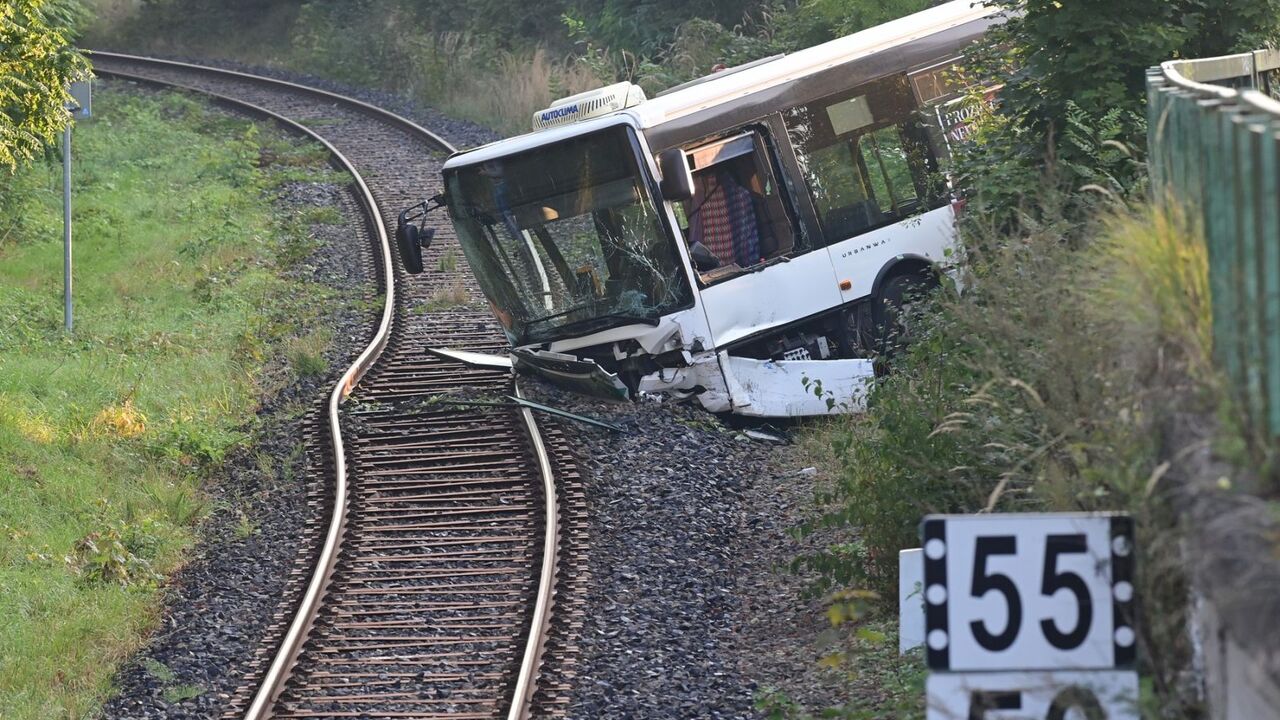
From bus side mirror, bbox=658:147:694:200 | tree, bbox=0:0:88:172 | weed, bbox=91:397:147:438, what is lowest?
weed, bbox=91:397:147:438

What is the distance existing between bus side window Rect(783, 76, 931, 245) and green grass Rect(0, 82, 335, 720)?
5234 millimetres

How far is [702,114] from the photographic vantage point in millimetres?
12398

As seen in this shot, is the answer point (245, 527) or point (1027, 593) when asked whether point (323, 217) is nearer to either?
point (245, 527)

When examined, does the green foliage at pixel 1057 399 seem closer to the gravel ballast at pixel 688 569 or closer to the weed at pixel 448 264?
the gravel ballast at pixel 688 569

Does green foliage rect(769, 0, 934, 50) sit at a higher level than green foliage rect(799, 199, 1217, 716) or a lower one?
higher

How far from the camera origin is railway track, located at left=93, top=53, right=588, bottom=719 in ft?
26.3

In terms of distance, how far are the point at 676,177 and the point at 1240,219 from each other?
7.54 metres

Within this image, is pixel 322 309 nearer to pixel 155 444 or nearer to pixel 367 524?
pixel 155 444

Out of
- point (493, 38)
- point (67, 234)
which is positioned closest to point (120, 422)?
point (67, 234)

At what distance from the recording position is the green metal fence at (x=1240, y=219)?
406 centimetres

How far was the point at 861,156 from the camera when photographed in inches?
513

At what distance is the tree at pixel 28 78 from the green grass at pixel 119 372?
2.30 meters

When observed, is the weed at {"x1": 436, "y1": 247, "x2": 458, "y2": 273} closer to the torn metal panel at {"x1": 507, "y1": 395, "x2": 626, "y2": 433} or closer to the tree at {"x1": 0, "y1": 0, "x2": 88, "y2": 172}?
the tree at {"x1": 0, "y1": 0, "x2": 88, "y2": 172}

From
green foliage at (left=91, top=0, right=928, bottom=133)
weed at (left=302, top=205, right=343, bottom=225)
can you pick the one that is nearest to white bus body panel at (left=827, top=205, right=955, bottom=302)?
green foliage at (left=91, top=0, right=928, bottom=133)
